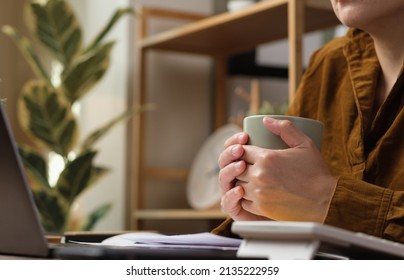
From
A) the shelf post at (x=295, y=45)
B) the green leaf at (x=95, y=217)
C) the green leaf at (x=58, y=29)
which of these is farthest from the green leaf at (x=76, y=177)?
the shelf post at (x=295, y=45)

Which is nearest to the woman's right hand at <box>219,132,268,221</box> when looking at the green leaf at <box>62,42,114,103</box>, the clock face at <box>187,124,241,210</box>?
the clock face at <box>187,124,241,210</box>

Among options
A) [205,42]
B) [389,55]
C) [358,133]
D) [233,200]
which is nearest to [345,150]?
[358,133]

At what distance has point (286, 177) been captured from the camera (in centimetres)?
88

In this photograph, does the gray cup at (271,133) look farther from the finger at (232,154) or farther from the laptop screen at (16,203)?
the laptop screen at (16,203)

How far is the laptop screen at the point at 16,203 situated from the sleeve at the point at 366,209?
1.33ft

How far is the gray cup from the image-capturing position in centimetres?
86

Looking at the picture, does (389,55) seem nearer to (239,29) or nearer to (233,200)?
(233,200)

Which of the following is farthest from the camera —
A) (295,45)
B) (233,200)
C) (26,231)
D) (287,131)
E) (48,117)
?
(48,117)

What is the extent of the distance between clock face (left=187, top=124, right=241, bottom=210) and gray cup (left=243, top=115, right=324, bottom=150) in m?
1.58

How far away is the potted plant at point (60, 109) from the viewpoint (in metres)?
2.44

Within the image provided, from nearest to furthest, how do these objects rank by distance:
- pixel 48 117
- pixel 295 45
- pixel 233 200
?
pixel 233 200 → pixel 295 45 → pixel 48 117

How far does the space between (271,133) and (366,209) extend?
0.16 meters

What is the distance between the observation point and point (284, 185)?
0.88 meters

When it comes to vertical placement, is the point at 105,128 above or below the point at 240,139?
below
